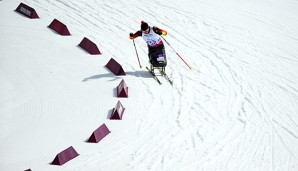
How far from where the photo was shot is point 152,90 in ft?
38.9

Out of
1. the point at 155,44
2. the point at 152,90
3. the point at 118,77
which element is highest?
the point at 155,44

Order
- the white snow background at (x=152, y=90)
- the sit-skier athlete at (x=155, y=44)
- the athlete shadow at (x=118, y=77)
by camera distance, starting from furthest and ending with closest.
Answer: the athlete shadow at (x=118, y=77) → the sit-skier athlete at (x=155, y=44) → the white snow background at (x=152, y=90)

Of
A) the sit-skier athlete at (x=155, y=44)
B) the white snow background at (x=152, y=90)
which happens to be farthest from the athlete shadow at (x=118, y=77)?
the sit-skier athlete at (x=155, y=44)

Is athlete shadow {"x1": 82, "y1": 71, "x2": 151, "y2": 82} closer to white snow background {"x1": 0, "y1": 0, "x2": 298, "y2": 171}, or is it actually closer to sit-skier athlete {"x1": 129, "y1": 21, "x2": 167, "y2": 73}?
white snow background {"x1": 0, "y1": 0, "x2": 298, "y2": 171}

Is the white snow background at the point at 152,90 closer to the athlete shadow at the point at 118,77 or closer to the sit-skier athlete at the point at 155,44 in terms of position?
the athlete shadow at the point at 118,77

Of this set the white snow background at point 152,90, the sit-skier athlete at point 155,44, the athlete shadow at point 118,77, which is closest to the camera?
the white snow background at point 152,90

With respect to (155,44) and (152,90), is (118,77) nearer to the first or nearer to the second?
(152,90)

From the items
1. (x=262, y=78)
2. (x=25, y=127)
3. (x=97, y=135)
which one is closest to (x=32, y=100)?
(x=25, y=127)

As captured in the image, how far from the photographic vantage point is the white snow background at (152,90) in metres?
9.13

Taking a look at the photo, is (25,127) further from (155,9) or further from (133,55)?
(155,9)

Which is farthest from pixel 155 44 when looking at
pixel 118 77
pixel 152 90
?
pixel 118 77

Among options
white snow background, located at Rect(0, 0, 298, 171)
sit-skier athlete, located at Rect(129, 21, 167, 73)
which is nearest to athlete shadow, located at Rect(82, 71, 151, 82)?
white snow background, located at Rect(0, 0, 298, 171)

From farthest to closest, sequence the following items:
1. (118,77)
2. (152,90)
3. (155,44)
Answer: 1. (118,77)
2. (155,44)
3. (152,90)

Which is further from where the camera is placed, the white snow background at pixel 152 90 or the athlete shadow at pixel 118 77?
the athlete shadow at pixel 118 77
